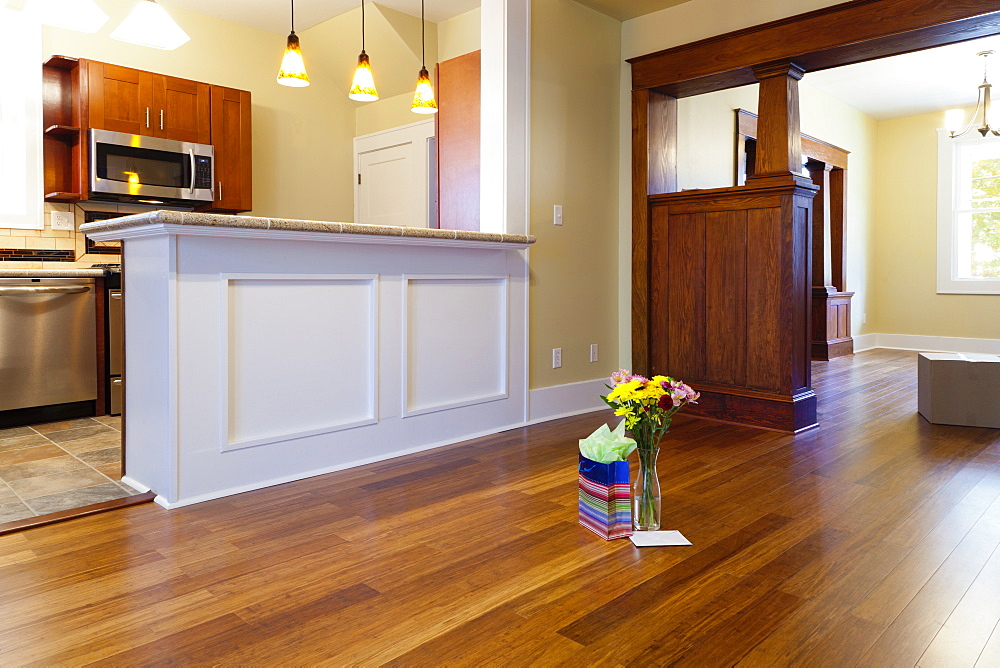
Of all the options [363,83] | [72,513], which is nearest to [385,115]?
[363,83]

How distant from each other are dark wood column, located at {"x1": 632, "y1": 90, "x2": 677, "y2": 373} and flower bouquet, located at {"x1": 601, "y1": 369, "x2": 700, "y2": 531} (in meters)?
2.22

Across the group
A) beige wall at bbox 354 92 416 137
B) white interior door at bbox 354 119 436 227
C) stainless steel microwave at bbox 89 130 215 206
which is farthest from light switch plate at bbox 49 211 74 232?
beige wall at bbox 354 92 416 137

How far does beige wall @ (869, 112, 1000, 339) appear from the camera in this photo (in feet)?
24.5

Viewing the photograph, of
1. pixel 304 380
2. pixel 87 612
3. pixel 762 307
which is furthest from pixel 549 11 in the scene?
pixel 87 612

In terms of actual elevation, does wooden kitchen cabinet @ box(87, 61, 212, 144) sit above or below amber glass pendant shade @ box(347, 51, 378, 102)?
above

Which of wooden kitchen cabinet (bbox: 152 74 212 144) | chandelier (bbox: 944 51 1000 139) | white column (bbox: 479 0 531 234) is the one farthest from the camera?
chandelier (bbox: 944 51 1000 139)

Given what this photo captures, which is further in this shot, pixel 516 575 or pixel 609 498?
pixel 609 498

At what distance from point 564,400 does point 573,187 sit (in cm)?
125

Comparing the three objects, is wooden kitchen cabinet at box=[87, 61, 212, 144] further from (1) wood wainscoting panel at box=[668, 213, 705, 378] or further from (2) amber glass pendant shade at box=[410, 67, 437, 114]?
(1) wood wainscoting panel at box=[668, 213, 705, 378]

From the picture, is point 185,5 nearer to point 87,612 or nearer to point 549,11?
point 549,11

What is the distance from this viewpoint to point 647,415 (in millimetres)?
2059

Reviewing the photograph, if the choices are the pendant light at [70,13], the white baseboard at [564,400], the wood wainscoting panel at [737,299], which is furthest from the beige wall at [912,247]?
the pendant light at [70,13]

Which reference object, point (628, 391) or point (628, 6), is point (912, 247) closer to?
point (628, 6)

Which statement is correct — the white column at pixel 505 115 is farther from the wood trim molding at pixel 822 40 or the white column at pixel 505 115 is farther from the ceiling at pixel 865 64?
the wood trim molding at pixel 822 40
